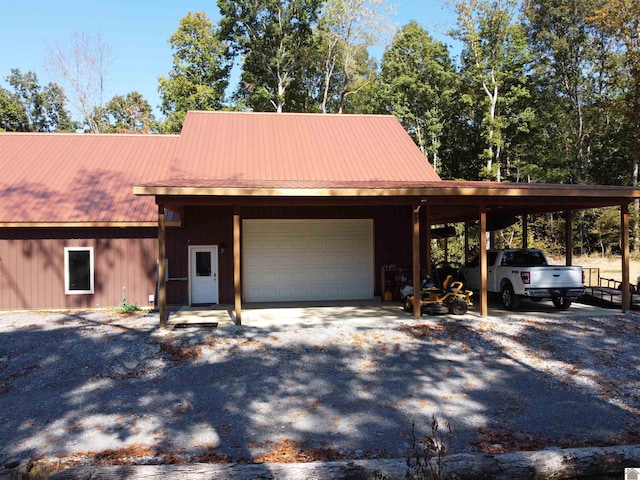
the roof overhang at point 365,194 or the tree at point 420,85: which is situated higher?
the tree at point 420,85

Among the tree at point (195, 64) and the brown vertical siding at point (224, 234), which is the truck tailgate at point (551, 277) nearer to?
the brown vertical siding at point (224, 234)

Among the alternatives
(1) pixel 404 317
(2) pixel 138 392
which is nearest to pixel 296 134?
(1) pixel 404 317

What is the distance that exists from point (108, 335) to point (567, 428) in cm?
794

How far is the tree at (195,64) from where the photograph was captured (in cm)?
2959

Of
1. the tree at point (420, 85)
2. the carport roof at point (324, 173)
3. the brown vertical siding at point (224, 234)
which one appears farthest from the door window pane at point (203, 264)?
the tree at point (420, 85)

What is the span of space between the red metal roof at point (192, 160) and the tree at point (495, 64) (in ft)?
36.7

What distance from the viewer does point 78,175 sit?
15273 millimetres

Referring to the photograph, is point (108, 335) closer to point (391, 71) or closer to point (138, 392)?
point (138, 392)

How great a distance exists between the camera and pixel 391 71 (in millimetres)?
28547

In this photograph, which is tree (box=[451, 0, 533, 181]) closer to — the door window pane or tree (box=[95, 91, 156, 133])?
the door window pane

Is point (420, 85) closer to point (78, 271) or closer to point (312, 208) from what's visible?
point (312, 208)

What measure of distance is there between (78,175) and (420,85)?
19.6 meters

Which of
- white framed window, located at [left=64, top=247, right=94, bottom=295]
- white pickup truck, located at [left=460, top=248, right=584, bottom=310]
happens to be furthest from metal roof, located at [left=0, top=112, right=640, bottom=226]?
white pickup truck, located at [left=460, top=248, right=584, bottom=310]

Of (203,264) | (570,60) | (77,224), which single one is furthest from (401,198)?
(570,60)
